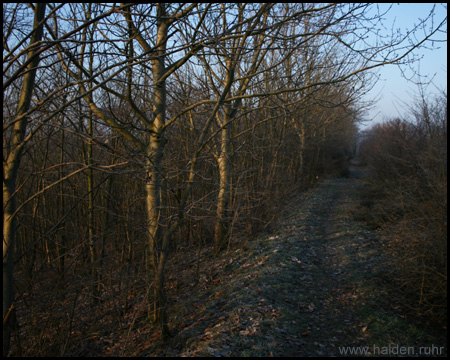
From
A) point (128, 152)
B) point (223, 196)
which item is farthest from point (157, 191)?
point (223, 196)

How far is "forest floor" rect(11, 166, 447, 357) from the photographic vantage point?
14.0ft

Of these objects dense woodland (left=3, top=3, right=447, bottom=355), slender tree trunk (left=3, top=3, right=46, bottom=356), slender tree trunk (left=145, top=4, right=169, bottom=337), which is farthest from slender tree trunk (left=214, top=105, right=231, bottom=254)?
slender tree trunk (left=3, top=3, right=46, bottom=356)

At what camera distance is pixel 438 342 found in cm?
431

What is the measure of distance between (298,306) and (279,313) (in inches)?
20.5

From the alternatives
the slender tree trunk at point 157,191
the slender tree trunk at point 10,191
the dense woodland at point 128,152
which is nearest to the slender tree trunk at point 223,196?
the dense woodland at point 128,152

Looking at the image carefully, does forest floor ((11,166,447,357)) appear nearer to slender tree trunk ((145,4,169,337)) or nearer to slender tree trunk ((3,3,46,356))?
slender tree trunk ((145,4,169,337))

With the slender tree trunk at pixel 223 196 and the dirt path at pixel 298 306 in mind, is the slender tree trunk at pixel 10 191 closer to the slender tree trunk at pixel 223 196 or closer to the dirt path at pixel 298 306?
the dirt path at pixel 298 306

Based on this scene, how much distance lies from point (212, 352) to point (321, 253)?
502cm

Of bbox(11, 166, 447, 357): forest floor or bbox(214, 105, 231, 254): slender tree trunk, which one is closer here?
bbox(11, 166, 447, 357): forest floor

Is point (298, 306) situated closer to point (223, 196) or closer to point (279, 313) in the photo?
point (279, 313)

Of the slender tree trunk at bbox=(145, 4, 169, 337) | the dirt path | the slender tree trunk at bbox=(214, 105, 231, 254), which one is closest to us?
the dirt path

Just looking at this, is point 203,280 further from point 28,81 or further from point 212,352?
point 28,81

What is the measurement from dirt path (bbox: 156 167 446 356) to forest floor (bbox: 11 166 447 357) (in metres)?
0.02

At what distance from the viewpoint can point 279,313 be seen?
4.98m
